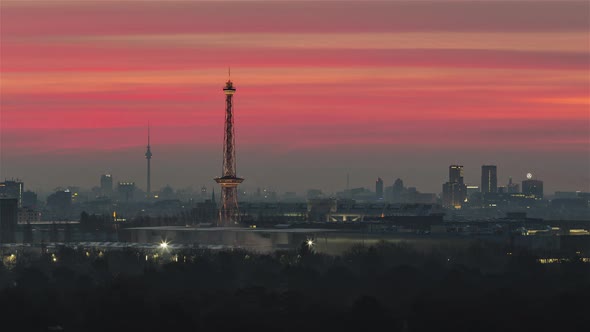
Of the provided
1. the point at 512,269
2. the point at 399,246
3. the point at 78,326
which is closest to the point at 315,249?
the point at 399,246

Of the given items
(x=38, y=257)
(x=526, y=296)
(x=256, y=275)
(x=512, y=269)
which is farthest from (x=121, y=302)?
(x=38, y=257)

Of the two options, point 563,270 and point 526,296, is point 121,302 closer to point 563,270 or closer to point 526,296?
point 526,296

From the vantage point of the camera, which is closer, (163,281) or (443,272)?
(163,281)

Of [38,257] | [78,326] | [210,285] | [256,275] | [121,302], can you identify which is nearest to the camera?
[78,326]

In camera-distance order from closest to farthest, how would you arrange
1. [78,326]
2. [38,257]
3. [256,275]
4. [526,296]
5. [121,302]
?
[78,326], [121,302], [526,296], [256,275], [38,257]

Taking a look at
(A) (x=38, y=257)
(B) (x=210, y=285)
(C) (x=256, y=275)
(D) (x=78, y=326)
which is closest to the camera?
(D) (x=78, y=326)

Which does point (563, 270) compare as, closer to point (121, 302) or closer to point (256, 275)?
point (256, 275)
